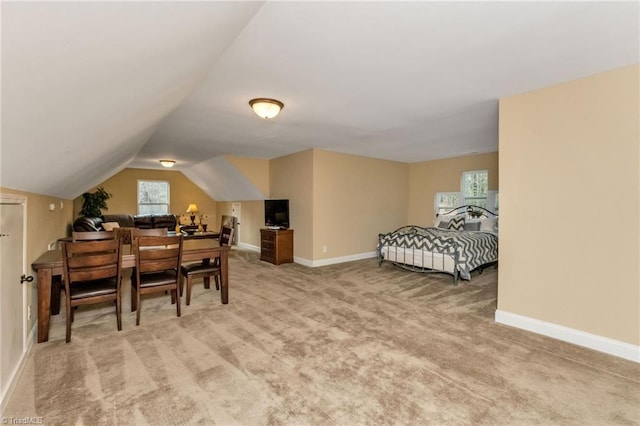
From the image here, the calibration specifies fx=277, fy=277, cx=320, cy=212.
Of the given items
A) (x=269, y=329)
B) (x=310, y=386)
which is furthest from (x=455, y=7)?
(x=269, y=329)

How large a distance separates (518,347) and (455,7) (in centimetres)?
277

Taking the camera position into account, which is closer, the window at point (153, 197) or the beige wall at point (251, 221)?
the beige wall at point (251, 221)

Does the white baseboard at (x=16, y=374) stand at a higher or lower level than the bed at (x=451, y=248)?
lower

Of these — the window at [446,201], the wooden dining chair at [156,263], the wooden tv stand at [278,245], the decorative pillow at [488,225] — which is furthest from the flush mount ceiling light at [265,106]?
the window at [446,201]

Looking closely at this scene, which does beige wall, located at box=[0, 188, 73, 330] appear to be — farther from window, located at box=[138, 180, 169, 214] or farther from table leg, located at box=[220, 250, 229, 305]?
window, located at box=[138, 180, 169, 214]

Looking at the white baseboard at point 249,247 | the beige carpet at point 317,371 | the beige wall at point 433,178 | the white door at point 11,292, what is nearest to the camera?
the beige carpet at point 317,371

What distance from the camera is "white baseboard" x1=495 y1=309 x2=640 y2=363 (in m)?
2.34

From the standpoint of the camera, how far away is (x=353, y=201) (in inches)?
250

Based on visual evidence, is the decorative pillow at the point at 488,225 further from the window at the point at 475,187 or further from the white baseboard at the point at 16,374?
the white baseboard at the point at 16,374

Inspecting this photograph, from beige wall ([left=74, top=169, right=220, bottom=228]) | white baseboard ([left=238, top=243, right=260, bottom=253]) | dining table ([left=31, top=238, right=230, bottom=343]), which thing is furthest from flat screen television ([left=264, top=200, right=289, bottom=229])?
beige wall ([left=74, top=169, right=220, bottom=228])

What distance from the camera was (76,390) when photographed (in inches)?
74.5

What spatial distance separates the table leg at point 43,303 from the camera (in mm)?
2520

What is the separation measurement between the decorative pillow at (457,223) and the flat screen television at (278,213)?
3738 mm

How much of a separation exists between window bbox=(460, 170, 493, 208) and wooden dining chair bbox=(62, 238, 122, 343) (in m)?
6.76
